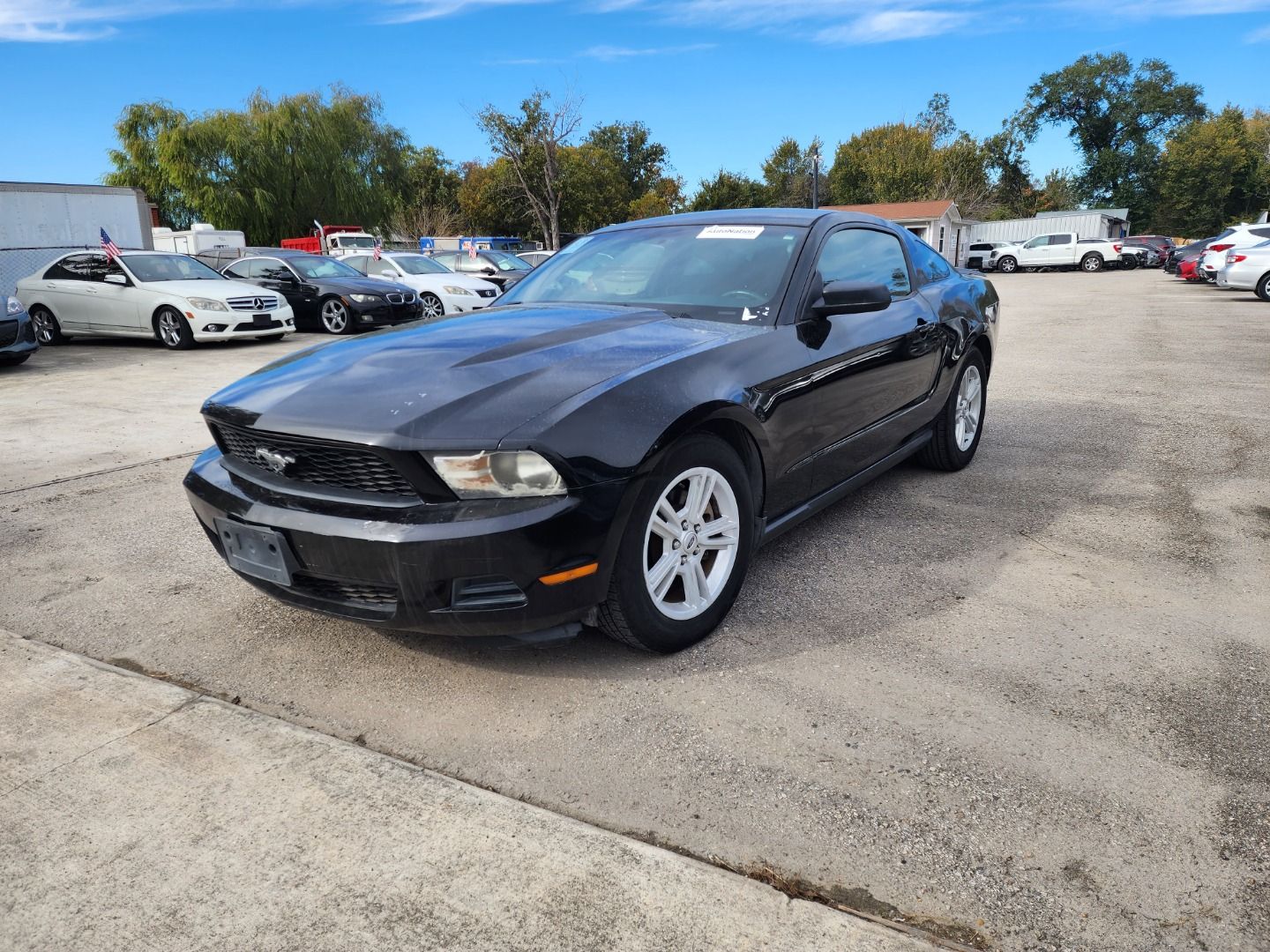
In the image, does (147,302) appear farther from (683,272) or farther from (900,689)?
(900,689)

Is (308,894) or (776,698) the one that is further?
(776,698)

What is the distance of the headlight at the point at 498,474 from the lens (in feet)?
8.27

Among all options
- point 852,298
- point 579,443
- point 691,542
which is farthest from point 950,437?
point 579,443

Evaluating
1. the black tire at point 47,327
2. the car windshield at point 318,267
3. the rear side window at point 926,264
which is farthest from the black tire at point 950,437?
the black tire at point 47,327

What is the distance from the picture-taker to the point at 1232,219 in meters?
68.1

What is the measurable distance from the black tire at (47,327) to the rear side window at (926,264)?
1288cm

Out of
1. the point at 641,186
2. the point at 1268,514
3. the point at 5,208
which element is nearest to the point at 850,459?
the point at 1268,514

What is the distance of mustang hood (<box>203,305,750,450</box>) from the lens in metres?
2.60

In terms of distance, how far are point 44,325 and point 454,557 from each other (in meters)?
14.0

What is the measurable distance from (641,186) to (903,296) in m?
74.8

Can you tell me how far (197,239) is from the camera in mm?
27969

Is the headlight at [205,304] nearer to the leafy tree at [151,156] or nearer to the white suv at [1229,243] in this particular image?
the white suv at [1229,243]

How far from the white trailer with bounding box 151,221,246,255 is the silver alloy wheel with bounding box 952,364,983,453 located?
26.6m

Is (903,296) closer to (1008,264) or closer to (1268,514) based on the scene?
(1268,514)
